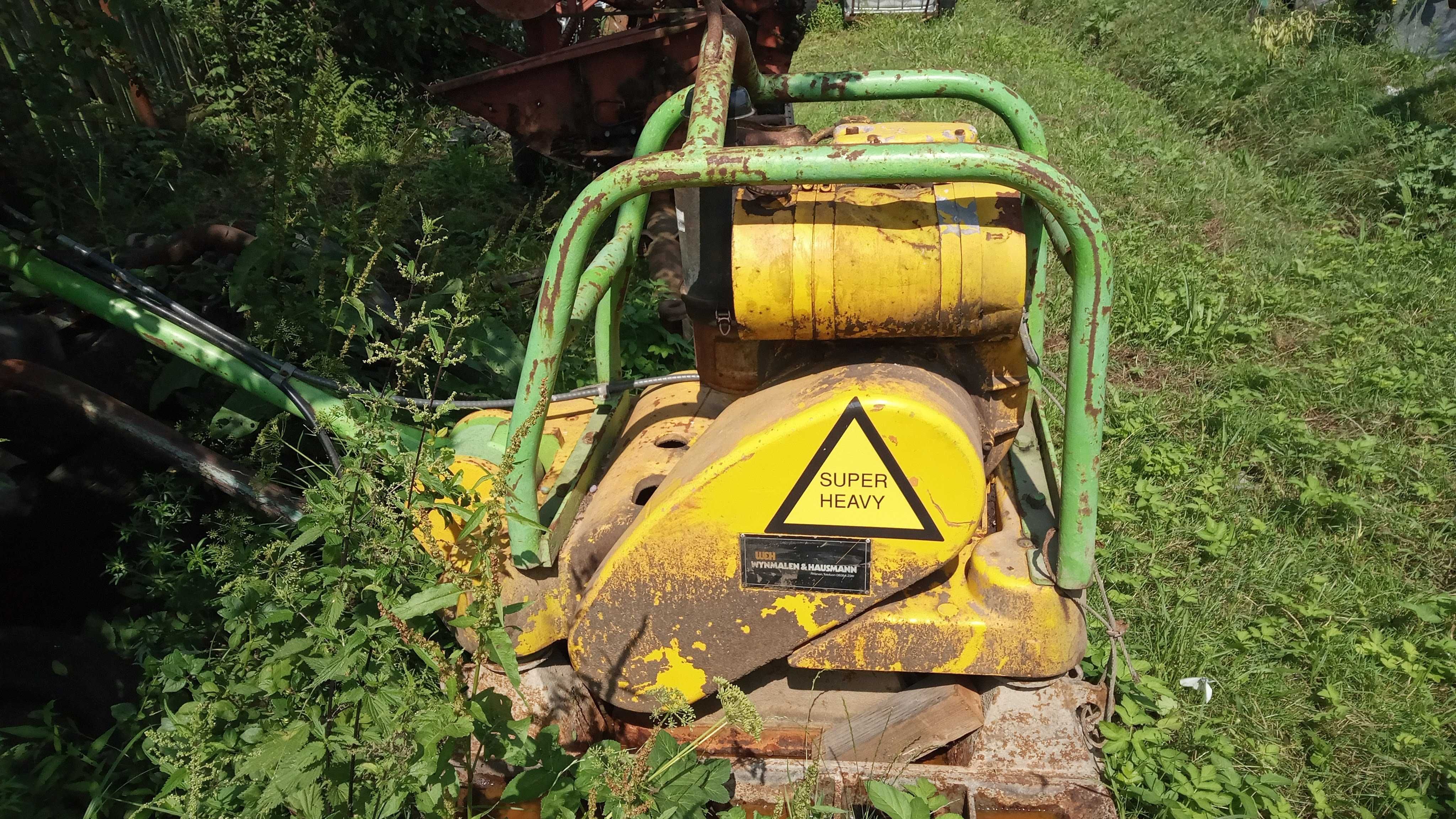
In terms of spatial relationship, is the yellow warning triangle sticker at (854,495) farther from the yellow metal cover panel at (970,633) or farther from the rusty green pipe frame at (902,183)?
the rusty green pipe frame at (902,183)

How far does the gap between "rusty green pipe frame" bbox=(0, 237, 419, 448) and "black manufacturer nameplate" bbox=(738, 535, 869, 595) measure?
1158 mm

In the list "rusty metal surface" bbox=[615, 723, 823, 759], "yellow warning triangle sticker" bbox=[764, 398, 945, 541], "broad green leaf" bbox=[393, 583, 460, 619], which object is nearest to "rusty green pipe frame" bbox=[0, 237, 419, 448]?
"broad green leaf" bbox=[393, 583, 460, 619]

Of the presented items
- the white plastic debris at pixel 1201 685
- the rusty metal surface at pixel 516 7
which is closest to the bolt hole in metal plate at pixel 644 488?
the white plastic debris at pixel 1201 685

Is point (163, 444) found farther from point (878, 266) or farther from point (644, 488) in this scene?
point (878, 266)

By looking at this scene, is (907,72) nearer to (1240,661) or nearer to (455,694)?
(455,694)

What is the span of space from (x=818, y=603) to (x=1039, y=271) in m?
1.03

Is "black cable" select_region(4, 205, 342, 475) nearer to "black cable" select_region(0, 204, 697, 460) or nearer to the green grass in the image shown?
"black cable" select_region(0, 204, 697, 460)

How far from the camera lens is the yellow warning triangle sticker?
1.67 meters

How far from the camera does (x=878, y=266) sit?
5.47 feet

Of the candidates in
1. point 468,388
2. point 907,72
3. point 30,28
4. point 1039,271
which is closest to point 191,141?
point 30,28

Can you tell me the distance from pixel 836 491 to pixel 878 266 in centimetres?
45

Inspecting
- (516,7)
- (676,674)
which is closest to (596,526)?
(676,674)

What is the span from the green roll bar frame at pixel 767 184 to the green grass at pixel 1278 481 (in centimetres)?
101

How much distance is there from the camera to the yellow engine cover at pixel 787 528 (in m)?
1.68
